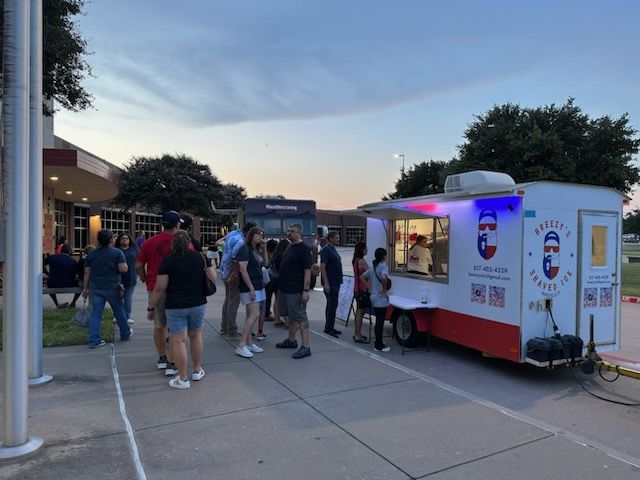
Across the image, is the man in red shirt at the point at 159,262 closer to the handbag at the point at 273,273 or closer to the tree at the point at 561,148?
the handbag at the point at 273,273

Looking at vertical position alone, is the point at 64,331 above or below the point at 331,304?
below

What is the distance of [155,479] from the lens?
129 inches

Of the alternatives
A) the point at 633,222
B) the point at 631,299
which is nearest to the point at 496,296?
the point at 631,299

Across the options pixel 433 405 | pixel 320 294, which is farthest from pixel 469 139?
pixel 433 405

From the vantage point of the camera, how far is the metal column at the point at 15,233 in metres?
3.48

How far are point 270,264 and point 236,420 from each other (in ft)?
16.3

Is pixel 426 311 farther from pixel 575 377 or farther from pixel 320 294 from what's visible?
pixel 320 294

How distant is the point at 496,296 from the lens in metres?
5.93

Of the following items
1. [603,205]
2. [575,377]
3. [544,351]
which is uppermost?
[603,205]

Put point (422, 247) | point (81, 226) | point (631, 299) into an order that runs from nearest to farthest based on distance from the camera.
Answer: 1. point (422, 247)
2. point (631, 299)
3. point (81, 226)

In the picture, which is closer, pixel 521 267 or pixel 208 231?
pixel 521 267

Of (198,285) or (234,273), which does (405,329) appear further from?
(198,285)

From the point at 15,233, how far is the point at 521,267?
5084 mm

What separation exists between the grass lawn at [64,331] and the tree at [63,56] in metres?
5.17
